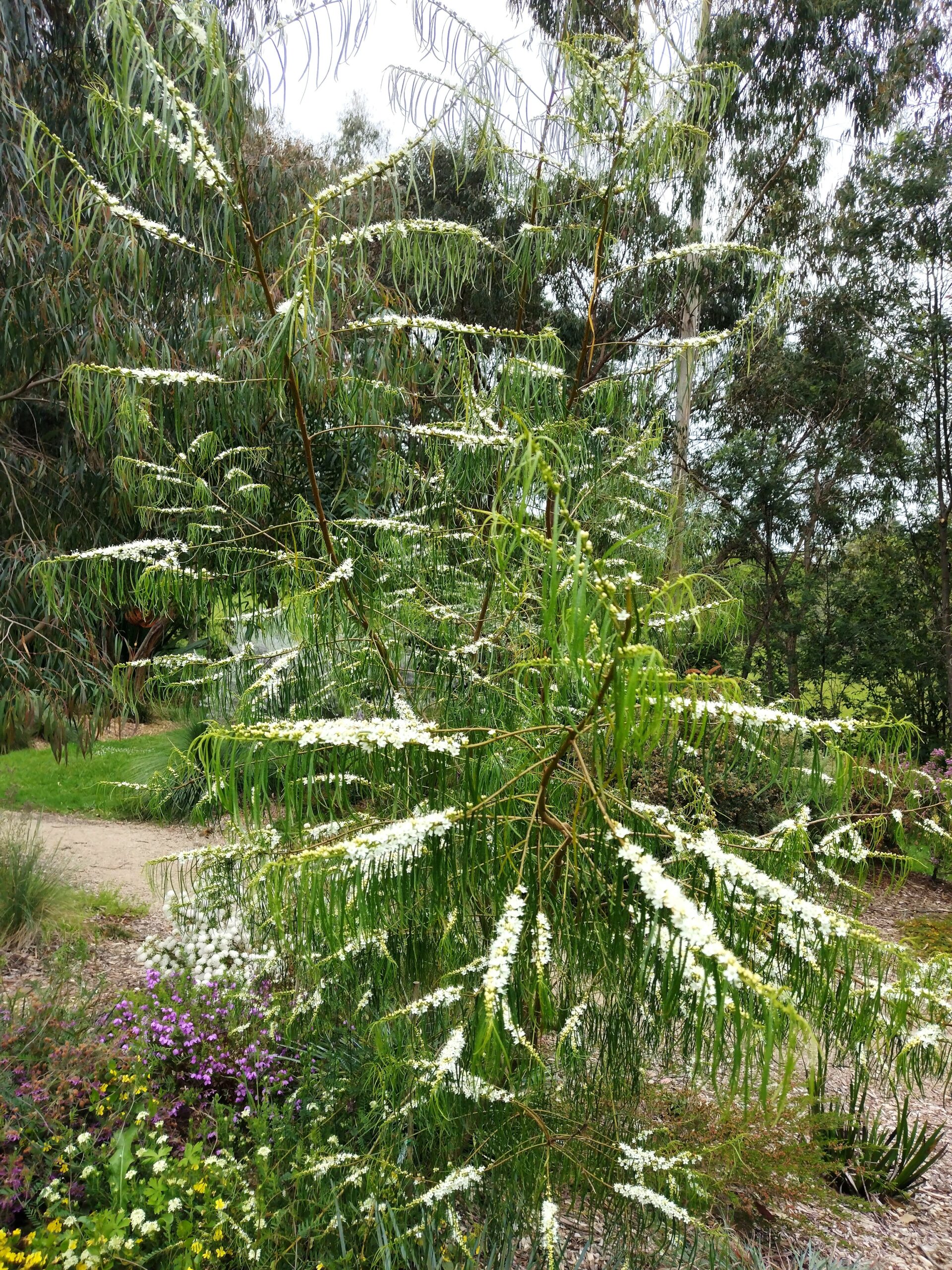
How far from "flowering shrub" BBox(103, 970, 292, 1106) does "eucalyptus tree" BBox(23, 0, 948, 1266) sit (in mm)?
214

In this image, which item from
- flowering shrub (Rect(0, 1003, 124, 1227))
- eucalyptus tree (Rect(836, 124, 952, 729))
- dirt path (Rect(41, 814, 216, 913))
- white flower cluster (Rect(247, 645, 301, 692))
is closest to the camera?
white flower cluster (Rect(247, 645, 301, 692))

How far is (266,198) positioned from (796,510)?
6.19 meters

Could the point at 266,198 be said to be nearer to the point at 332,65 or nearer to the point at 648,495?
Result: the point at 648,495

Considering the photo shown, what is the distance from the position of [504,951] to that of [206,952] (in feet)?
10.0

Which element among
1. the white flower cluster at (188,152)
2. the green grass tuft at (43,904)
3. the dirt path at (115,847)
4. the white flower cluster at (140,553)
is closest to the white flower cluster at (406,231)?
the white flower cluster at (188,152)

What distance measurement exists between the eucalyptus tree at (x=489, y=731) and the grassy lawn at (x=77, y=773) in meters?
4.46

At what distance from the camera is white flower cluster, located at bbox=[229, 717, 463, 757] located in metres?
0.96

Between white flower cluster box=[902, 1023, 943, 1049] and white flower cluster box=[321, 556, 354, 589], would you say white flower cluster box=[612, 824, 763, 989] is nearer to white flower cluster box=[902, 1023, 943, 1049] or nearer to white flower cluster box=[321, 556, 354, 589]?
white flower cluster box=[902, 1023, 943, 1049]

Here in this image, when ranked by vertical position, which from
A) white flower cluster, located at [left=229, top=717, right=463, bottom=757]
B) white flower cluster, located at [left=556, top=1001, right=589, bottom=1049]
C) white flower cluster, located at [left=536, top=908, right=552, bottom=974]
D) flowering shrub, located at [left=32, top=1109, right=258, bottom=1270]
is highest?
white flower cluster, located at [left=229, top=717, right=463, bottom=757]

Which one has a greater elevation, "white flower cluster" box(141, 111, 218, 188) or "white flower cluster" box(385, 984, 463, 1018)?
"white flower cluster" box(141, 111, 218, 188)

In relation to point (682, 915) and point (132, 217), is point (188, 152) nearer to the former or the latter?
point (132, 217)

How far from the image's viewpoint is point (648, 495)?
2678 millimetres

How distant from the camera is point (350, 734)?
978 mm

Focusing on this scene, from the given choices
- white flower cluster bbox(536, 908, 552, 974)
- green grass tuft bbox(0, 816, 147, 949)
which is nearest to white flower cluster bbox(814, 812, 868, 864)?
white flower cluster bbox(536, 908, 552, 974)
